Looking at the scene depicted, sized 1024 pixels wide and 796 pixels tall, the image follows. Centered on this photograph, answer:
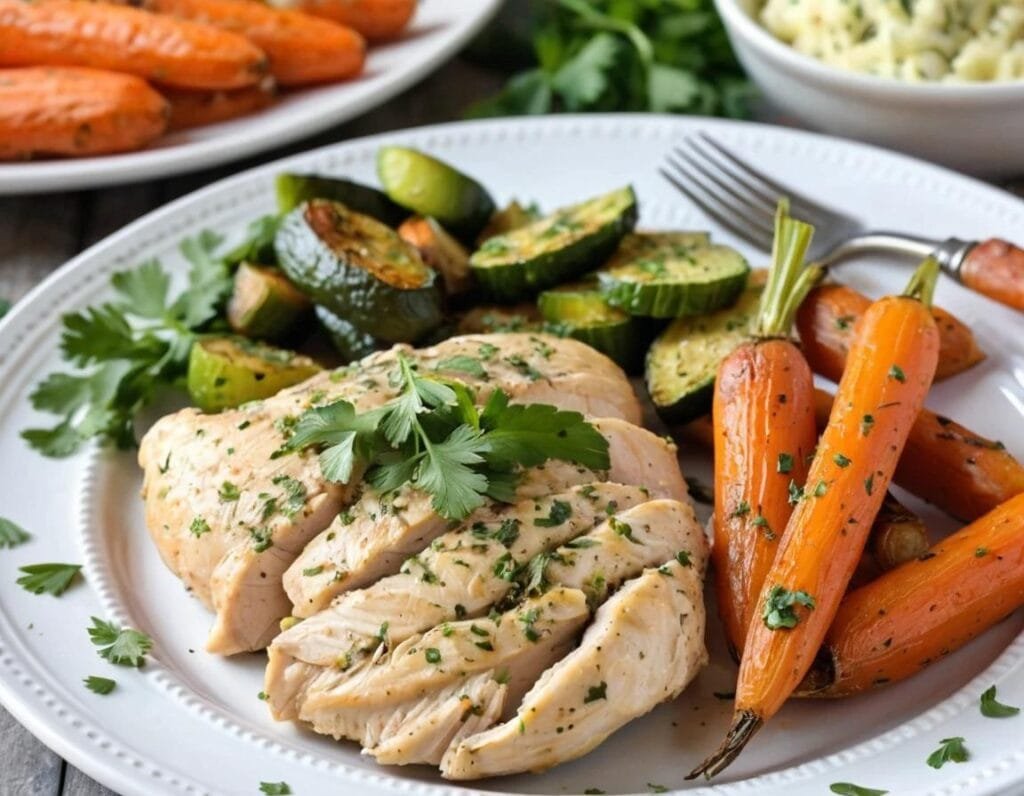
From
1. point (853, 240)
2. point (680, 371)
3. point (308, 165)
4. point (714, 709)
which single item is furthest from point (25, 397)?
point (853, 240)

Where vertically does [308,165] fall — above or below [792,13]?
below

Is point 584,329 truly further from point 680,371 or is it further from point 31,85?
point 31,85

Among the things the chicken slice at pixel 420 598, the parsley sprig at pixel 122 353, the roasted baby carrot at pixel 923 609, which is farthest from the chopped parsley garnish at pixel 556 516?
the parsley sprig at pixel 122 353

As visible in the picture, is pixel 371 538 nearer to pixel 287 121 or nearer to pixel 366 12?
pixel 287 121

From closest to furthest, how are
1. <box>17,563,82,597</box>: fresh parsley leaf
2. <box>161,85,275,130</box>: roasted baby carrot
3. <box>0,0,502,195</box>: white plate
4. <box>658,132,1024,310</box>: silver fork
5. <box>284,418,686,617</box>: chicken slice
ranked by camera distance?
<box>284,418,686,617</box>: chicken slice → <box>17,563,82,597</box>: fresh parsley leaf → <box>658,132,1024,310</box>: silver fork → <box>0,0,502,195</box>: white plate → <box>161,85,275,130</box>: roasted baby carrot

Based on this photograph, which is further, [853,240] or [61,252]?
[61,252]

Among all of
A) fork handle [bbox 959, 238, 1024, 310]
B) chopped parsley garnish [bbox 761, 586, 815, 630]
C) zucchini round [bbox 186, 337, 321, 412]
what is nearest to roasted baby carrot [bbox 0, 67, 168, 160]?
zucchini round [bbox 186, 337, 321, 412]

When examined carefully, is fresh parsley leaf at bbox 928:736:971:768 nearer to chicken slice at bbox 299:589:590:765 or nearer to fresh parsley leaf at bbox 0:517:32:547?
chicken slice at bbox 299:589:590:765

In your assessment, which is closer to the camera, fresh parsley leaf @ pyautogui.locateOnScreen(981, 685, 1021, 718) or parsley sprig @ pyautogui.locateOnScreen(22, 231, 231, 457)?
fresh parsley leaf @ pyautogui.locateOnScreen(981, 685, 1021, 718)
